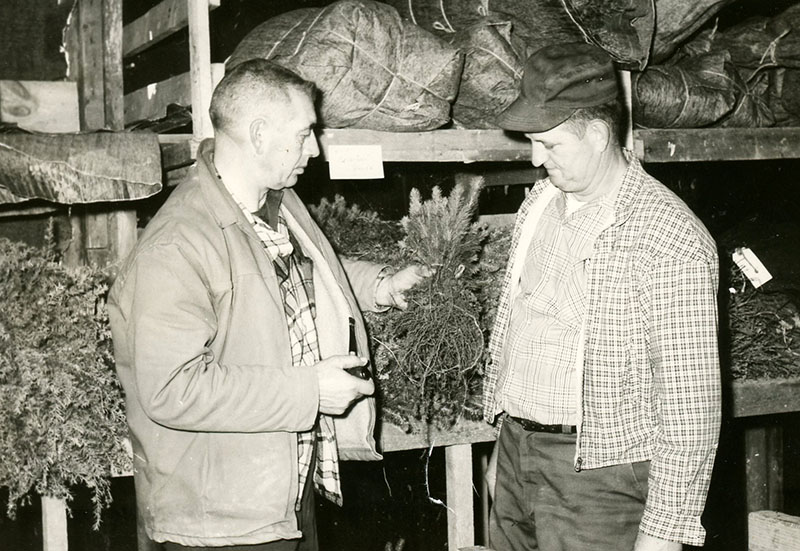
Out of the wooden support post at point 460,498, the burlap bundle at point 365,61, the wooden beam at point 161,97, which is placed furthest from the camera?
the wooden support post at point 460,498

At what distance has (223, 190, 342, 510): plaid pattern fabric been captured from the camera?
2.34 metres

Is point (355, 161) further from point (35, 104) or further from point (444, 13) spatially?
point (35, 104)

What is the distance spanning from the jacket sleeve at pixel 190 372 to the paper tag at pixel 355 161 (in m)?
0.82

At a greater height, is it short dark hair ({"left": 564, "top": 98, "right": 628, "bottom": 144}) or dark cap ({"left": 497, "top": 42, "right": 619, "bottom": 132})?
dark cap ({"left": 497, "top": 42, "right": 619, "bottom": 132})

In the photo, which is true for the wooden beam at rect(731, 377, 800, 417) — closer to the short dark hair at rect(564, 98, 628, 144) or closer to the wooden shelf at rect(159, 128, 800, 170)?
the wooden shelf at rect(159, 128, 800, 170)

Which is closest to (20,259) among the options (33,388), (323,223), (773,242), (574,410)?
(33,388)

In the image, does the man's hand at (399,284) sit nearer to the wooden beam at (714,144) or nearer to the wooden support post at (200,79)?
the wooden support post at (200,79)

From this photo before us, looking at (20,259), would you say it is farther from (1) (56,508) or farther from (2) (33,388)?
(1) (56,508)

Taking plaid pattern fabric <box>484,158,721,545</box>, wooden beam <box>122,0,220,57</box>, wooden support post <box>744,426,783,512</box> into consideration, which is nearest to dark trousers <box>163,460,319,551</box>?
plaid pattern fabric <box>484,158,721,545</box>

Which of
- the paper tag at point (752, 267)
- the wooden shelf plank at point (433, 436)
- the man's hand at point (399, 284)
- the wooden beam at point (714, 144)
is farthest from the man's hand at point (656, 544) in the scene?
the paper tag at point (752, 267)

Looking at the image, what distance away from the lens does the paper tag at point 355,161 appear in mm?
2801

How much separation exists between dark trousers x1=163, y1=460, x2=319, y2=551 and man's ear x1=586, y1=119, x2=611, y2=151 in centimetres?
121

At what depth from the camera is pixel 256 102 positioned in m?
2.28

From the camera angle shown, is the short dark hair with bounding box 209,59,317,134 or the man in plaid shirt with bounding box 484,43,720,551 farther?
the short dark hair with bounding box 209,59,317,134
